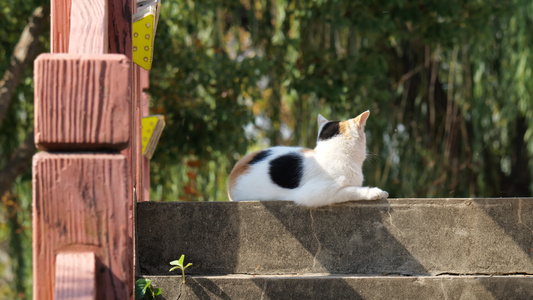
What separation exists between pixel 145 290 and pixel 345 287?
793mm

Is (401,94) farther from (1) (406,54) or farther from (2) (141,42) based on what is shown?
(2) (141,42)

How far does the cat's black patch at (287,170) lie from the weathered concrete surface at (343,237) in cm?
27

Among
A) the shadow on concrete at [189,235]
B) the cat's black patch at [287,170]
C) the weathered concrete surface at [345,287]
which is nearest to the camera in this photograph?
the weathered concrete surface at [345,287]

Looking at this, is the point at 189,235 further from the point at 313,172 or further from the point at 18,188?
the point at 18,188

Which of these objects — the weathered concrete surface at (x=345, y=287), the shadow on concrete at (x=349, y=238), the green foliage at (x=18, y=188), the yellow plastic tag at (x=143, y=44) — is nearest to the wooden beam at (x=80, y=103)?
the yellow plastic tag at (x=143, y=44)

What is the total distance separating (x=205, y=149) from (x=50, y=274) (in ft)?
14.2

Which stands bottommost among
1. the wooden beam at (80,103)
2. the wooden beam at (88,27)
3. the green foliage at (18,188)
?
the green foliage at (18,188)

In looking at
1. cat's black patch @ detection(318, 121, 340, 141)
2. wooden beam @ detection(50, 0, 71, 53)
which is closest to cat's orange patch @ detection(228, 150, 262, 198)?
cat's black patch @ detection(318, 121, 340, 141)

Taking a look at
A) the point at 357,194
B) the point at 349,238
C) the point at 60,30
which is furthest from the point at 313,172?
the point at 60,30

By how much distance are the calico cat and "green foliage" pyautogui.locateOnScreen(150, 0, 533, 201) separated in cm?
229

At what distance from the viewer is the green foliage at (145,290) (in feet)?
7.15

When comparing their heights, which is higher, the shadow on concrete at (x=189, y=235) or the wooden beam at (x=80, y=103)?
the wooden beam at (x=80, y=103)

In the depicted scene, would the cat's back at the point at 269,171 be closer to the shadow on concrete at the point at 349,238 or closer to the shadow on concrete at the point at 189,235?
the shadow on concrete at the point at 349,238

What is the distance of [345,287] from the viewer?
7.89 ft
